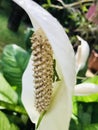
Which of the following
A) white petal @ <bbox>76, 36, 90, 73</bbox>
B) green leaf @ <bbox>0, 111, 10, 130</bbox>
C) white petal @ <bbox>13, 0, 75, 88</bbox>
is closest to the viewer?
white petal @ <bbox>13, 0, 75, 88</bbox>

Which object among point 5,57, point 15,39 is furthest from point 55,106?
point 15,39

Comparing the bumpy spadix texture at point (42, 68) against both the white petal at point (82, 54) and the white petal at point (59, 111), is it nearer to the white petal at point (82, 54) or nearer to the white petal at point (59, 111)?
the white petal at point (59, 111)

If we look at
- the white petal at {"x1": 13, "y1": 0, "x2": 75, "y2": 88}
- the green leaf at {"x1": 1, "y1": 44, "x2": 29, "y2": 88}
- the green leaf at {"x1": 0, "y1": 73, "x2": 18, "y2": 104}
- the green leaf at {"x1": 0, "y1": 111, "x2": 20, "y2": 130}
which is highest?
the white petal at {"x1": 13, "y1": 0, "x2": 75, "y2": 88}

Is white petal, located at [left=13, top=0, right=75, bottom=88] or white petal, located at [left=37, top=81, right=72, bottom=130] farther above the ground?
white petal, located at [left=13, top=0, right=75, bottom=88]

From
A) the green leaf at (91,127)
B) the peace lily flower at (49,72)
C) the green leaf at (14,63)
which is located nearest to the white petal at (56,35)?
the peace lily flower at (49,72)

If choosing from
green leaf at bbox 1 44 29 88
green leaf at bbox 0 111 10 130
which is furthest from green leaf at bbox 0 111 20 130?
green leaf at bbox 1 44 29 88

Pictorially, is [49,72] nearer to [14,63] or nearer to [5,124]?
[5,124]

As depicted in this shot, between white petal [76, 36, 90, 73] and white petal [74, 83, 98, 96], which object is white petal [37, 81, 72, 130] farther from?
white petal [76, 36, 90, 73]

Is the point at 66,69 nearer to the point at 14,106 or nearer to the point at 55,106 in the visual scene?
the point at 55,106

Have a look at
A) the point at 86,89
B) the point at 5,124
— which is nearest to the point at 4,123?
the point at 5,124
